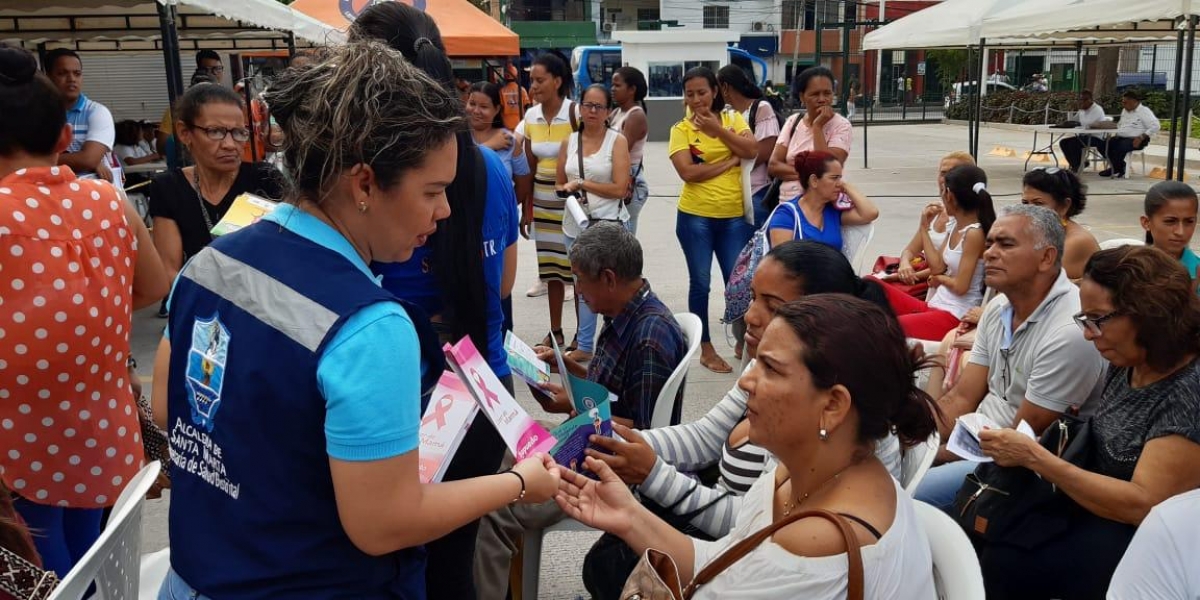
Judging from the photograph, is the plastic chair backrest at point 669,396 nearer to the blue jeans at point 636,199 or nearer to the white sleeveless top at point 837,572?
the white sleeveless top at point 837,572

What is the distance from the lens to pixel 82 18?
10242 mm

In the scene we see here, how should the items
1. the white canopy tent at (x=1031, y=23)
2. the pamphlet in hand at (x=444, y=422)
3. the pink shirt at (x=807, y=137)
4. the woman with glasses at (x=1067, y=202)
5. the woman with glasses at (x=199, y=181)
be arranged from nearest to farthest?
the pamphlet in hand at (x=444, y=422)
the woman with glasses at (x=199, y=181)
the woman with glasses at (x=1067, y=202)
the pink shirt at (x=807, y=137)
the white canopy tent at (x=1031, y=23)

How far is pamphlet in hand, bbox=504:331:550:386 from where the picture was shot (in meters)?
2.71

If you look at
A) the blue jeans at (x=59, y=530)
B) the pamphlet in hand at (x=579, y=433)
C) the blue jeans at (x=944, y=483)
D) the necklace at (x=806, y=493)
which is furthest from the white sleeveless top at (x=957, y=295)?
the blue jeans at (x=59, y=530)

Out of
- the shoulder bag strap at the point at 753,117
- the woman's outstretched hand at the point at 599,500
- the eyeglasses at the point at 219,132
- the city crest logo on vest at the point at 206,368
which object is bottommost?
the woman's outstretched hand at the point at 599,500

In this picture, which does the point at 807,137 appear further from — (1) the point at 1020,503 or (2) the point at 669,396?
(1) the point at 1020,503

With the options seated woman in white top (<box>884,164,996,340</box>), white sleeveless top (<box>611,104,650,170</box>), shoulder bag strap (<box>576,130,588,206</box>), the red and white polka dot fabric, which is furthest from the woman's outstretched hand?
white sleeveless top (<box>611,104,650,170</box>)

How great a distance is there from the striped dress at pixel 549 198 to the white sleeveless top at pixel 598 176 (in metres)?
0.27

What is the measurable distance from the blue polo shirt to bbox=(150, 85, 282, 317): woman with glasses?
39.5 inches

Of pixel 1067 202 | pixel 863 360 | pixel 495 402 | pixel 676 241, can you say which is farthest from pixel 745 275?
pixel 676 241

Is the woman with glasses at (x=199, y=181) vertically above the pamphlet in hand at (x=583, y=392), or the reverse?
the woman with glasses at (x=199, y=181)

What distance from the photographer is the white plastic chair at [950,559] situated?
1.99 metres

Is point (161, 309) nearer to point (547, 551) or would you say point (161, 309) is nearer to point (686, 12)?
point (547, 551)

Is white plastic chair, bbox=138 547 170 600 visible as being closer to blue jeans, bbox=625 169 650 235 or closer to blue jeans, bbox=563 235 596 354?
blue jeans, bbox=563 235 596 354
